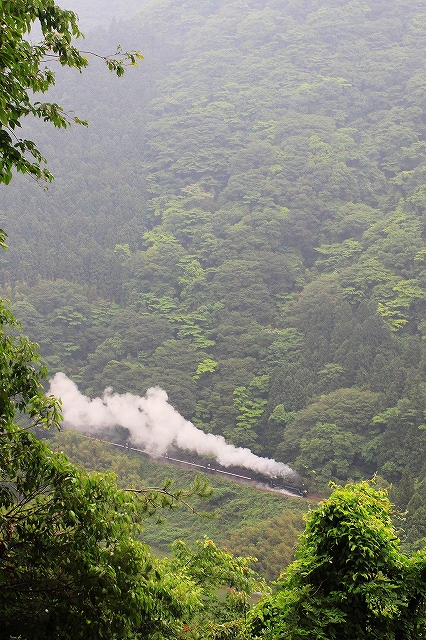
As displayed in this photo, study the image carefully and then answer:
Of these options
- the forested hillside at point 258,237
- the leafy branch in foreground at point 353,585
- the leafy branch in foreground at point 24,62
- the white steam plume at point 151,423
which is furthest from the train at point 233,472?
the leafy branch in foreground at point 24,62

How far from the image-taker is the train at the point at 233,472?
18.2 meters

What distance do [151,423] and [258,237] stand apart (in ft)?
39.6

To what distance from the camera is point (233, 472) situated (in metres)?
19.4

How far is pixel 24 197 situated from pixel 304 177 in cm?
1554

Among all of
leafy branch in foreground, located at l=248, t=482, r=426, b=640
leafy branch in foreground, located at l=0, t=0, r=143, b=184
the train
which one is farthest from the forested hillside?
leafy branch in foreground, located at l=0, t=0, r=143, b=184

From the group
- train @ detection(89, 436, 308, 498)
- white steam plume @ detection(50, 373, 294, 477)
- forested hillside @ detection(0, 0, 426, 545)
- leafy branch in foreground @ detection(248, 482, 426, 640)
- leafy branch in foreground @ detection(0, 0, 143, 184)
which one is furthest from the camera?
forested hillside @ detection(0, 0, 426, 545)

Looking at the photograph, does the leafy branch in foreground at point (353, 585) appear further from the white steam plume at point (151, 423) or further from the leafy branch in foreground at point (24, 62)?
the white steam plume at point (151, 423)

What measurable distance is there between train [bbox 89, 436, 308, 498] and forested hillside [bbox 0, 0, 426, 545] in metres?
0.52

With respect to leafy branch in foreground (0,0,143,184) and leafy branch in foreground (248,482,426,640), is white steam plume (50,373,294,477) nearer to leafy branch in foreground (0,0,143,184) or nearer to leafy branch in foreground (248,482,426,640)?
leafy branch in foreground (248,482,426,640)

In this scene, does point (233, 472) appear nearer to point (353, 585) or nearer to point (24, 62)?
point (353, 585)

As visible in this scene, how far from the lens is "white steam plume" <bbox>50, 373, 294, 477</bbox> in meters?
19.6

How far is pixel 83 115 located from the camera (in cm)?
4209

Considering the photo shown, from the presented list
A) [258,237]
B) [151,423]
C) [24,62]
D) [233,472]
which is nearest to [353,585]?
[24,62]

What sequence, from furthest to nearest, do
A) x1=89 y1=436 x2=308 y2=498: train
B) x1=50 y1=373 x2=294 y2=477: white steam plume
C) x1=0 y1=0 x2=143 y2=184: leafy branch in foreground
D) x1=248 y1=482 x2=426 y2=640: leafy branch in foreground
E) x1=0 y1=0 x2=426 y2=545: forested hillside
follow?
1. x1=0 y1=0 x2=426 y2=545: forested hillside
2. x1=50 y1=373 x2=294 y2=477: white steam plume
3. x1=89 y1=436 x2=308 y2=498: train
4. x1=248 y1=482 x2=426 y2=640: leafy branch in foreground
5. x1=0 y1=0 x2=143 y2=184: leafy branch in foreground
